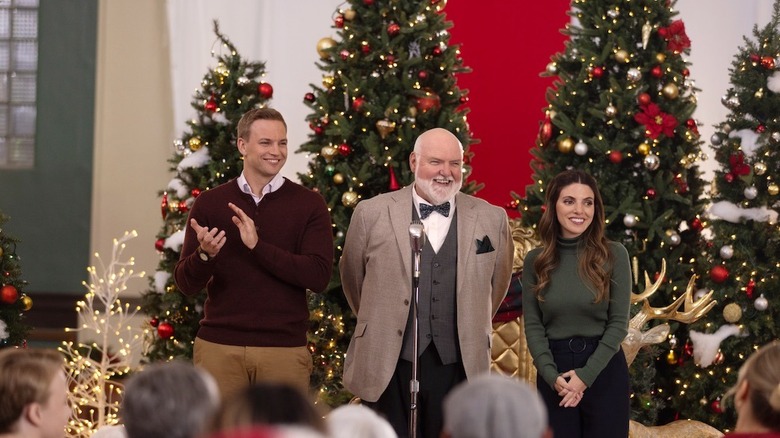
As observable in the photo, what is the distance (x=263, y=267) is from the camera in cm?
428

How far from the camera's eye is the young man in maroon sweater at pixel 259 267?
4238 millimetres

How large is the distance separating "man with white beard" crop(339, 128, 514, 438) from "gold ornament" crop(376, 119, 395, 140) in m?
2.13

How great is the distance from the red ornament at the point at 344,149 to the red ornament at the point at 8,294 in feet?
7.11

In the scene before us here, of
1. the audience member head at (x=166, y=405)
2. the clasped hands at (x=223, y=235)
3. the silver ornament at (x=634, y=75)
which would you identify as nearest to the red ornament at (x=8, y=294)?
the clasped hands at (x=223, y=235)

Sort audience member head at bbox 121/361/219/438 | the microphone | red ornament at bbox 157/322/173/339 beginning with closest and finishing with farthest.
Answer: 1. audience member head at bbox 121/361/219/438
2. the microphone
3. red ornament at bbox 157/322/173/339

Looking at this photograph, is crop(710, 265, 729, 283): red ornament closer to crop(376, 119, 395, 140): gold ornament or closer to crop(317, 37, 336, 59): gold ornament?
crop(376, 119, 395, 140): gold ornament

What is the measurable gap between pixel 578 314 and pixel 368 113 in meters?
2.66

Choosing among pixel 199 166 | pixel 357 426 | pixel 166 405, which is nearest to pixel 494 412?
pixel 357 426

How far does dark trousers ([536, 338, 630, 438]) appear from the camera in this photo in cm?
427

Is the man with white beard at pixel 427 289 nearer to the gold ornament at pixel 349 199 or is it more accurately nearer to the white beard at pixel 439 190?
the white beard at pixel 439 190

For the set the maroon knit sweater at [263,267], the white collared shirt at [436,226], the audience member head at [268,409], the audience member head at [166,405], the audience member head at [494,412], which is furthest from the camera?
the white collared shirt at [436,226]

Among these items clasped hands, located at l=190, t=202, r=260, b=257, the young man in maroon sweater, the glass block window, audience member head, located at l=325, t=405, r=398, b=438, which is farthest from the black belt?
the glass block window

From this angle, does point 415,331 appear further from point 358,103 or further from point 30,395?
point 358,103

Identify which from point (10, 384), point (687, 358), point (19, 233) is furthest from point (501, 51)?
point (10, 384)
